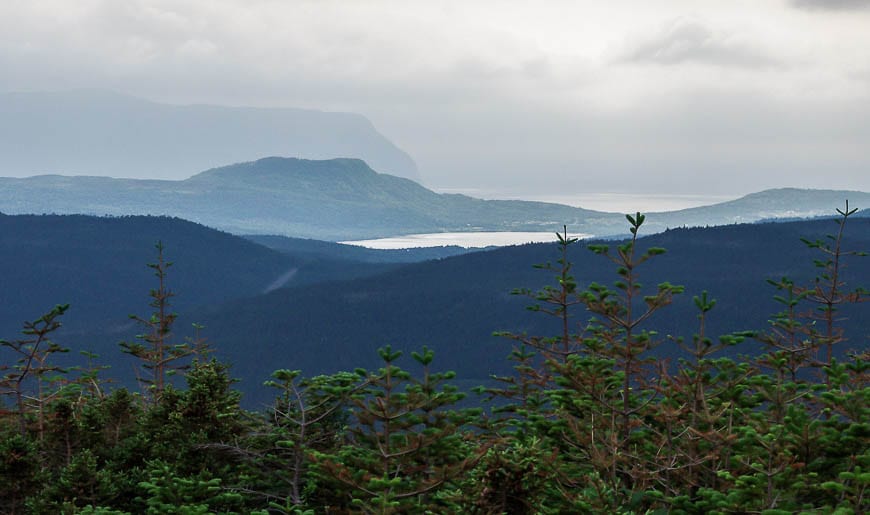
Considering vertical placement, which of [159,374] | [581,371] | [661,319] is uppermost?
[581,371]

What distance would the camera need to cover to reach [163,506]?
12.5m

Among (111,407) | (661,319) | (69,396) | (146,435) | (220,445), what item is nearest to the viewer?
(220,445)

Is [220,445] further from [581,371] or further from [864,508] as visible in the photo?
[864,508]

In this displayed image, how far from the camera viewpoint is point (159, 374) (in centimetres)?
2722

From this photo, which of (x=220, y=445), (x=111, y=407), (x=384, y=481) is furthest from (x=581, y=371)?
(x=111, y=407)

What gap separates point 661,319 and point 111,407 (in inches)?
6486

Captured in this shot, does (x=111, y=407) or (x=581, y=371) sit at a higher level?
(x=581, y=371)

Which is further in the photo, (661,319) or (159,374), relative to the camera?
(661,319)

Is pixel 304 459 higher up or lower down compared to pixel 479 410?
lower down

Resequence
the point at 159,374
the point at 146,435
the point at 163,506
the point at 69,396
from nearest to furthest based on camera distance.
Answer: the point at 163,506 → the point at 146,435 → the point at 69,396 → the point at 159,374

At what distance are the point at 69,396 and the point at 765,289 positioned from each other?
620ft

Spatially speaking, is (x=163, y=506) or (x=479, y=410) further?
(x=479, y=410)

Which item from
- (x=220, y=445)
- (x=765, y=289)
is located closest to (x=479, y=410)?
(x=220, y=445)

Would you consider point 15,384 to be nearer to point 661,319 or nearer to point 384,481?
point 384,481
